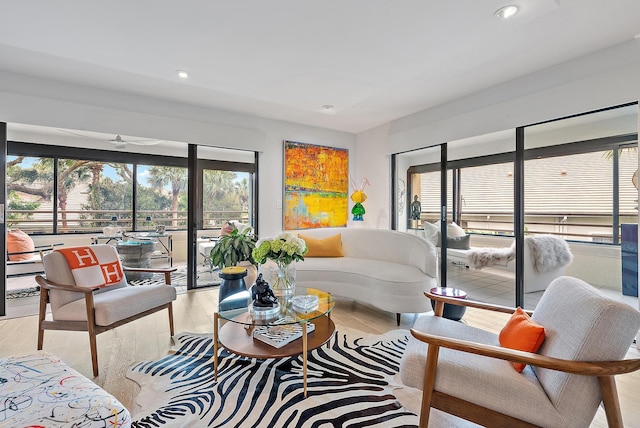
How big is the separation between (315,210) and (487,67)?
3023 mm

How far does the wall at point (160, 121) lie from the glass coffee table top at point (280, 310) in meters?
2.22

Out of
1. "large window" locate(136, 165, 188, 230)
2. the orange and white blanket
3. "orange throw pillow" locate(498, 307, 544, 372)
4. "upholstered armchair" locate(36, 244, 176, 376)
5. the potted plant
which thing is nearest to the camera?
"orange throw pillow" locate(498, 307, 544, 372)

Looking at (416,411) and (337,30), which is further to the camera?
(337,30)

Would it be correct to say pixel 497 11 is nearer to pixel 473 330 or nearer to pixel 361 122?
pixel 473 330

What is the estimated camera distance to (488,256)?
3.67m

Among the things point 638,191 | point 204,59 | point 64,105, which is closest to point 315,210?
point 204,59

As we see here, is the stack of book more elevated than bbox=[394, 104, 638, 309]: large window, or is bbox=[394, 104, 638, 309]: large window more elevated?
bbox=[394, 104, 638, 309]: large window

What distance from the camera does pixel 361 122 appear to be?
4.80m

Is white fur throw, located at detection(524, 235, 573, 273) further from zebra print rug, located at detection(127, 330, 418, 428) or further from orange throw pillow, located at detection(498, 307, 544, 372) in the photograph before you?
orange throw pillow, located at detection(498, 307, 544, 372)

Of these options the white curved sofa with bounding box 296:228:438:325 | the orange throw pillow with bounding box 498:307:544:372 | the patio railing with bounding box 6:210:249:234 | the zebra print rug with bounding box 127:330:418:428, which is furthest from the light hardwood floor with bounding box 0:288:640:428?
the patio railing with bounding box 6:210:249:234

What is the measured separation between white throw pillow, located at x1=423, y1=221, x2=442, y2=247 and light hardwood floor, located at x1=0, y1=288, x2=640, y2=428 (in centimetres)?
110

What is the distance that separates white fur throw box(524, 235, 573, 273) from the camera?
10.2 ft

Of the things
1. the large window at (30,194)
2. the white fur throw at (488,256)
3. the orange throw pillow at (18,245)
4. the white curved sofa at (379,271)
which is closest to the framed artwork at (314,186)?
the white curved sofa at (379,271)

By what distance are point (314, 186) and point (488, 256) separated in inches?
107
